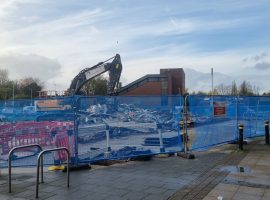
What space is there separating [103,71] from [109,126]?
26009 mm

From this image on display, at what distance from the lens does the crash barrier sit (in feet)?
30.0

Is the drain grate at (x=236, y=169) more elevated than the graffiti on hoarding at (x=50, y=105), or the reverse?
the graffiti on hoarding at (x=50, y=105)

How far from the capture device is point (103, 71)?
35594 millimetres

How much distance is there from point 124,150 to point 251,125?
7.20 metres

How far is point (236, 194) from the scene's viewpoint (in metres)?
6.91

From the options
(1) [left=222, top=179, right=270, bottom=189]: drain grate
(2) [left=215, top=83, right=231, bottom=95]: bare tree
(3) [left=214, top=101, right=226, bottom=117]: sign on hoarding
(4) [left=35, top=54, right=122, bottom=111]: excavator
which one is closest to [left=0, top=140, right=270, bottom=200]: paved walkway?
(1) [left=222, top=179, right=270, bottom=189]: drain grate

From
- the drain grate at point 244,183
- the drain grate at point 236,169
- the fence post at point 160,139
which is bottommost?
the drain grate at point 244,183

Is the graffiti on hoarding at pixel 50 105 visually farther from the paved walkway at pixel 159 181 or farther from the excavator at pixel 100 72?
the excavator at pixel 100 72

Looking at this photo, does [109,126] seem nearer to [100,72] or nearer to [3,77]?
[100,72]

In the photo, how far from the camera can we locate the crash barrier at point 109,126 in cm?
913

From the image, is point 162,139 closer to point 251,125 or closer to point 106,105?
point 106,105

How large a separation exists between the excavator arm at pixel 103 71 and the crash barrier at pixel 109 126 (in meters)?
23.0

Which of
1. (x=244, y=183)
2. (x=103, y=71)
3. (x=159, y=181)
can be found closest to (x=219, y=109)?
(x=244, y=183)

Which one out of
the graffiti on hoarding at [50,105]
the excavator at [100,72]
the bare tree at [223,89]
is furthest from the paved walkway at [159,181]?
the bare tree at [223,89]
